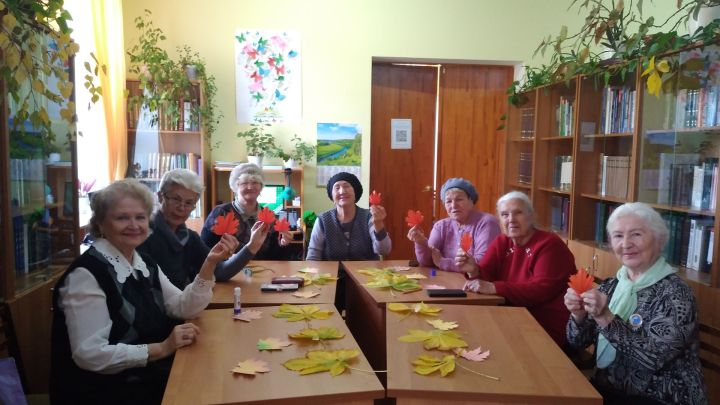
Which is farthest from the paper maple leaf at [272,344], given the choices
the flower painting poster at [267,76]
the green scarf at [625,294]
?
the flower painting poster at [267,76]

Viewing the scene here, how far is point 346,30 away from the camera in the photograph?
501 cm

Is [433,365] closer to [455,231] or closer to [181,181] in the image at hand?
[181,181]

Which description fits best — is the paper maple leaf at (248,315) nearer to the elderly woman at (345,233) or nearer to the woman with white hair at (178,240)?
the woman with white hair at (178,240)

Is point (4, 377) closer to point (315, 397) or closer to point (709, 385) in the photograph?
point (315, 397)

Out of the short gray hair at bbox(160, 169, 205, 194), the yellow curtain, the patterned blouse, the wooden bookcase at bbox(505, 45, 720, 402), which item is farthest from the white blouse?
the yellow curtain

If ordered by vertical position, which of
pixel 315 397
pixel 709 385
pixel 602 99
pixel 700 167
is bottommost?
pixel 709 385

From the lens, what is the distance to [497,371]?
61.6 inches

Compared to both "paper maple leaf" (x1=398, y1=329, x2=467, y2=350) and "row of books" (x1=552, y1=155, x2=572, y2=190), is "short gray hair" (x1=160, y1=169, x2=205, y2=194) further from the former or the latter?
"row of books" (x1=552, y1=155, x2=572, y2=190)

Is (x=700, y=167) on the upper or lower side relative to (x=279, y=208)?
upper

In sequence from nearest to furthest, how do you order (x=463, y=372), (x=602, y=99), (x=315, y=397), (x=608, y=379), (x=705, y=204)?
(x=315, y=397) → (x=463, y=372) → (x=608, y=379) → (x=705, y=204) → (x=602, y=99)

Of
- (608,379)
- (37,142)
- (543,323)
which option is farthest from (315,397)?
(37,142)

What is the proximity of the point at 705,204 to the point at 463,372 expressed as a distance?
7.00ft

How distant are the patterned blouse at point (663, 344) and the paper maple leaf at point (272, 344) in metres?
1.12

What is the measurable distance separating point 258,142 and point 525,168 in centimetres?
256
